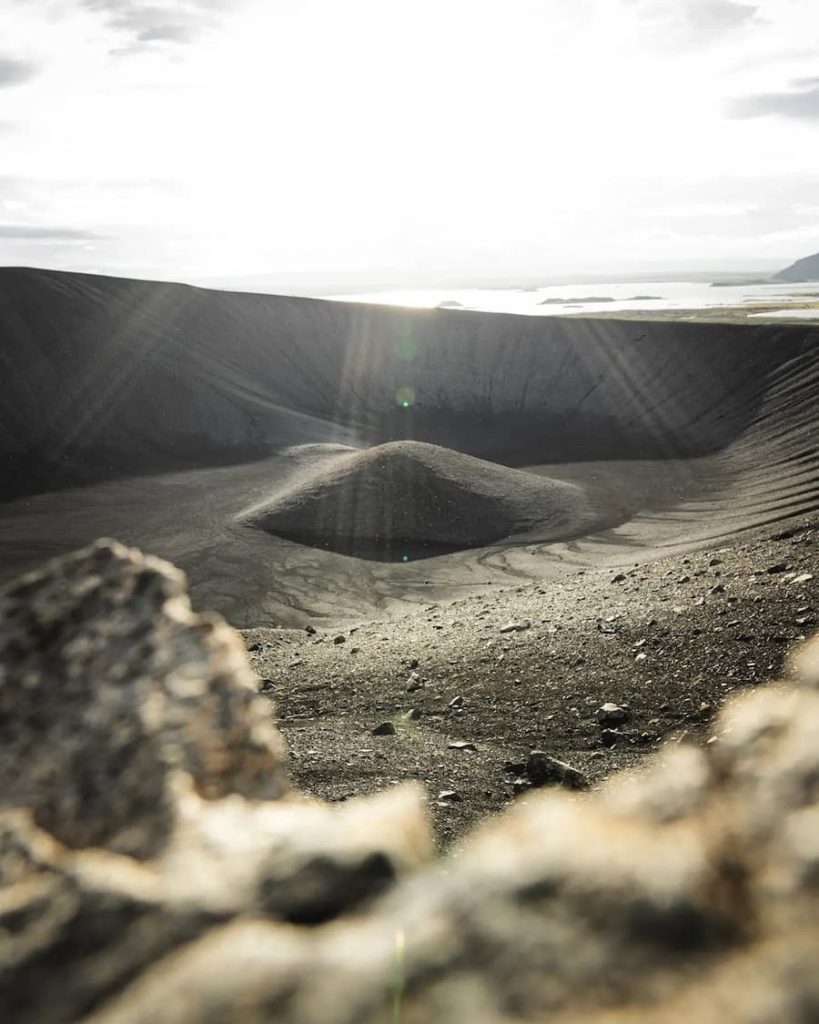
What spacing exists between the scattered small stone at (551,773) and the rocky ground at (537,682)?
0.05 meters

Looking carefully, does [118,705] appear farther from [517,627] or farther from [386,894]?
[517,627]

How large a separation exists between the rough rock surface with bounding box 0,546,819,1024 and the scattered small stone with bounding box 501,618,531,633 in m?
10.2

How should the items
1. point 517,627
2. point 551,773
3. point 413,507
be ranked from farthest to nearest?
1. point 413,507
2. point 517,627
3. point 551,773

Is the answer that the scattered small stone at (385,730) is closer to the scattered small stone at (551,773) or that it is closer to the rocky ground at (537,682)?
the rocky ground at (537,682)

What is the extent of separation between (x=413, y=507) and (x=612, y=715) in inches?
764

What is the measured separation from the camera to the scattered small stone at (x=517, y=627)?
11539mm

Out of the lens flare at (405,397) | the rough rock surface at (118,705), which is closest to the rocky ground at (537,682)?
the rough rock surface at (118,705)

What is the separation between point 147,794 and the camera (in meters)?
1.34

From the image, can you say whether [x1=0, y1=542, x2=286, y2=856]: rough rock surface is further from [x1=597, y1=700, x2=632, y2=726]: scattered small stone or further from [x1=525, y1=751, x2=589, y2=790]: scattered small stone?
[x1=597, y1=700, x2=632, y2=726]: scattered small stone

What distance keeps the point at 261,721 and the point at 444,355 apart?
178ft

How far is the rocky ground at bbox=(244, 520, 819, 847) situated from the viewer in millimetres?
7586

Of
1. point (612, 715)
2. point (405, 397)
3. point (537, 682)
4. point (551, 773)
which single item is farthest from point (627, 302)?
point (551, 773)

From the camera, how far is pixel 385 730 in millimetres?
8750

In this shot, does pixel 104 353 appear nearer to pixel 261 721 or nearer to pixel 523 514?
pixel 523 514
